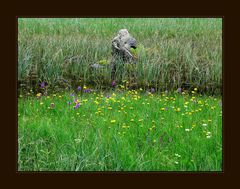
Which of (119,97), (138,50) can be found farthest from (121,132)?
(138,50)

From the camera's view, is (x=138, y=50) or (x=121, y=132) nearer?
(x=121, y=132)

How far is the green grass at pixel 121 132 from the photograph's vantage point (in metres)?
4.53

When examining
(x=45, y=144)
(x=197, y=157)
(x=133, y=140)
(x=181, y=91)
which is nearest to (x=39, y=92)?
(x=45, y=144)

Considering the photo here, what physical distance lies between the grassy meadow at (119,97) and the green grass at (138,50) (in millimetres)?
14

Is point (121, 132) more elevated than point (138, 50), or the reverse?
point (138, 50)

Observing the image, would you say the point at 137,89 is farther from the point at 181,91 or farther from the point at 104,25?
the point at 104,25

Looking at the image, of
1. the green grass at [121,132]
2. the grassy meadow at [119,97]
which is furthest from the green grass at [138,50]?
the green grass at [121,132]

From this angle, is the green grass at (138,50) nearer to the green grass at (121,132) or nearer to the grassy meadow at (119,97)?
the grassy meadow at (119,97)

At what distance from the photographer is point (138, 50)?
633cm

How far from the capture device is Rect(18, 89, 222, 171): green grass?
453 cm

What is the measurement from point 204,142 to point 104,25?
2273 millimetres

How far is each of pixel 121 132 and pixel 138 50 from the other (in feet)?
5.85

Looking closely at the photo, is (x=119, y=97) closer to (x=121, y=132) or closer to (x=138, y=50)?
(x=121, y=132)

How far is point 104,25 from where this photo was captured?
604 centimetres
